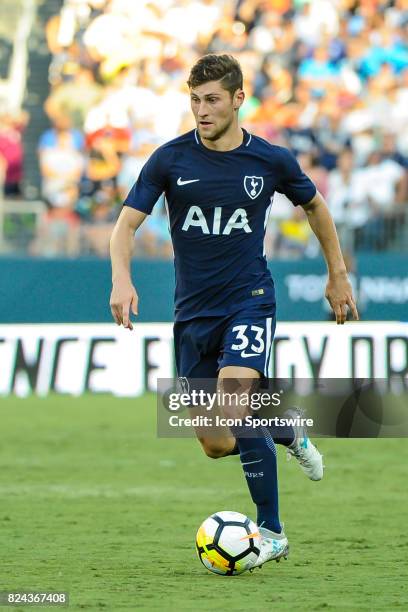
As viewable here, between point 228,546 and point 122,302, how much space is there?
127cm

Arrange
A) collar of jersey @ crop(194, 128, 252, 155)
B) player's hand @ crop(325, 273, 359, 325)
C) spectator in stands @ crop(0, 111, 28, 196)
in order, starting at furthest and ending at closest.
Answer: spectator in stands @ crop(0, 111, 28, 196), player's hand @ crop(325, 273, 359, 325), collar of jersey @ crop(194, 128, 252, 155)

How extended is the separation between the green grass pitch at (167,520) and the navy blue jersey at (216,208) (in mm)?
1360

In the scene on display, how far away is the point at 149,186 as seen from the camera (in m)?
6.95

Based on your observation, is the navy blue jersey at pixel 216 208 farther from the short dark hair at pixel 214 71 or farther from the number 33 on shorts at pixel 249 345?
the short dark hair at pixel 214 71

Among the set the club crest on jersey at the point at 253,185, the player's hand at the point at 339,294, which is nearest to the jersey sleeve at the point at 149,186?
the club crest on jersey at the point at 253,185

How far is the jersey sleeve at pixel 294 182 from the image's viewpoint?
707 centimetres

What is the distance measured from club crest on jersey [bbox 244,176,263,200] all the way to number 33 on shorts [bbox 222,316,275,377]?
63 centimetres

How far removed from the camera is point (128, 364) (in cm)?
1616

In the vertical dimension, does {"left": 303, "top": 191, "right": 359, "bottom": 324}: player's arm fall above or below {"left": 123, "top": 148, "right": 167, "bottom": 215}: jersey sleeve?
below

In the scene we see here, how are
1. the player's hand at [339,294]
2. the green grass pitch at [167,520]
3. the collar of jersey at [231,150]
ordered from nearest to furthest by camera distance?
the green grass pitch at [167,520] < the collar of jersey at [231,150] < the player's hand at [339,294]

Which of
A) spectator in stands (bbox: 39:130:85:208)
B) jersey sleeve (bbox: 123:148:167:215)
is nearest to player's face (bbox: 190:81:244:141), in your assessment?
jersey sleeve (bbox: 123:148:167:215)

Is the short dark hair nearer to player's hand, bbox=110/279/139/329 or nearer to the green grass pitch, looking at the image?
player's hand, bbox=110/279/139/329

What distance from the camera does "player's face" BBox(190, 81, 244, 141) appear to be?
22.3 feet

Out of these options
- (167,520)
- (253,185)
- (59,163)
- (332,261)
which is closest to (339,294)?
(332,261)
